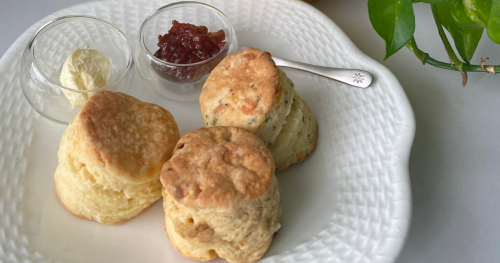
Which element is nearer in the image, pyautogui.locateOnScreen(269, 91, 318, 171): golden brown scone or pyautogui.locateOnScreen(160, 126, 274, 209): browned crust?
pyautogui.locateOnScreen(160, 126, 274, 209): browned crust

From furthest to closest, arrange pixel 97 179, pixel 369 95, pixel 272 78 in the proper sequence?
pixel 369 95, pixel 272 78, pixel 97 179

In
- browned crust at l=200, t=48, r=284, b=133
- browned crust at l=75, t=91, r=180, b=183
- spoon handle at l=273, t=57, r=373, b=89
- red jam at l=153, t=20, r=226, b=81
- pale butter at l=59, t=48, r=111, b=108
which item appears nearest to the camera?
browned crust at l=75, t=91, r=180, b=183

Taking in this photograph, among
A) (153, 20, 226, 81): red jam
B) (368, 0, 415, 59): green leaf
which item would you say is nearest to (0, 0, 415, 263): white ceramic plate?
(153, 20, 226, 81): red jam

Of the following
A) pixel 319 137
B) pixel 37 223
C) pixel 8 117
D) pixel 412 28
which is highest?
pixel 412 28

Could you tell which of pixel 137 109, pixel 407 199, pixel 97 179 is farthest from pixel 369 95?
pixel 97 179

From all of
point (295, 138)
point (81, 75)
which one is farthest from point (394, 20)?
point (81, 75)

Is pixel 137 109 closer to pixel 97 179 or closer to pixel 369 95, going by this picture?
pixel 97 179

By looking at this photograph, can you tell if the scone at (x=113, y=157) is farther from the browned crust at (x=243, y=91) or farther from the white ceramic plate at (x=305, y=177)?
the browned crust at (x=243, y=91)

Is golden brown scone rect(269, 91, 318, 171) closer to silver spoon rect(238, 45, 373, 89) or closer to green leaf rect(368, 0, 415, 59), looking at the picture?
silver spoon rect(238, 45, 373, 89)
